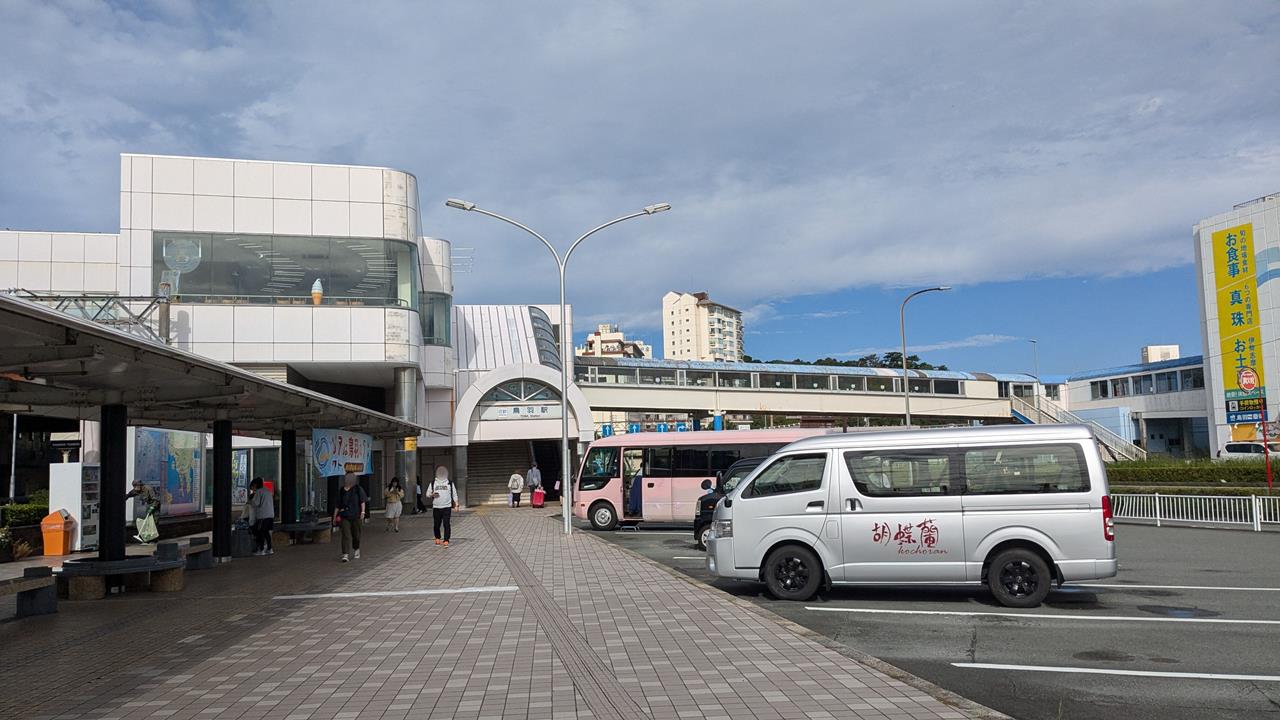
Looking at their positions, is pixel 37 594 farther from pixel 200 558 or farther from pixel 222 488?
pixel 222 488

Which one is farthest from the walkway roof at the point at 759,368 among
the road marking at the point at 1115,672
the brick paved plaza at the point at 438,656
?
the road marking at the point at 1115,672

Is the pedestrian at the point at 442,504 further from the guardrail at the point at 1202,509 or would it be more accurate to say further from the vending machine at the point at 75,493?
the guardrail at the point at 1202,509

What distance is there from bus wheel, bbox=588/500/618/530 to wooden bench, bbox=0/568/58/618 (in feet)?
52.9

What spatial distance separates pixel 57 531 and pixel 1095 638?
1911 cm

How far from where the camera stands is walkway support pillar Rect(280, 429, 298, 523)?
22.7 m

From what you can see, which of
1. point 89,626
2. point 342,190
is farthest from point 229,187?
point 89,626

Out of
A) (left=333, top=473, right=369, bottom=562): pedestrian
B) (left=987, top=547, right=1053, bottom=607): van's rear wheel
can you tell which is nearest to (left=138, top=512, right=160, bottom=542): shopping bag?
(left=333, top=473, right=369, bottom=562): pedestrian

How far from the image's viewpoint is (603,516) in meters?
26.3

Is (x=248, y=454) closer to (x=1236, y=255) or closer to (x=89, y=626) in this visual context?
(x=89, y=626)

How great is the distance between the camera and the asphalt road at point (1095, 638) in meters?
6.68

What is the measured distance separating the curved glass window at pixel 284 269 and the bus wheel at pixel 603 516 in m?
12.9

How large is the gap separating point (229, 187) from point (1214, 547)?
31510 mm

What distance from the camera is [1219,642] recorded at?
8.66 metres

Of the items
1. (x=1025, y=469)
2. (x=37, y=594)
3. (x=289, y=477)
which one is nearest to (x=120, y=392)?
(x=37, y=594)
